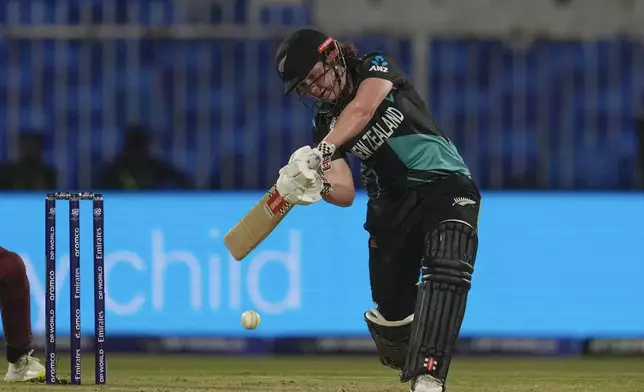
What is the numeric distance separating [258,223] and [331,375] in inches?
108

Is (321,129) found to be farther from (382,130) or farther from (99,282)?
(99,282)

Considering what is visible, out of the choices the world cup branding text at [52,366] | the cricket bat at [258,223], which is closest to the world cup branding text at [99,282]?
the world cup branding text at [52,366]

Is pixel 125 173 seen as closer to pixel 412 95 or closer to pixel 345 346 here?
pixel 345 346

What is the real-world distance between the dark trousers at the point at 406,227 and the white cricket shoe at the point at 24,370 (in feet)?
6.41

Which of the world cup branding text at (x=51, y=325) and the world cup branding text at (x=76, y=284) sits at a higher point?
the world cup branding text at (x=76, y=284)

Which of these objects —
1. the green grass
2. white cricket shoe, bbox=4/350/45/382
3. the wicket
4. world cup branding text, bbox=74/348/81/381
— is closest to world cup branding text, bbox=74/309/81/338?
the wicket

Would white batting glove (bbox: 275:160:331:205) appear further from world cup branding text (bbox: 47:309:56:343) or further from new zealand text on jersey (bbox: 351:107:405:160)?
Result: world cup branding text (bbox: 47:309:56:343)

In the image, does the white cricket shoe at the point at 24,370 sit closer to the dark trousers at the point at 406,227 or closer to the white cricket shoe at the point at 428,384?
the dark trousers at the point at 406,227

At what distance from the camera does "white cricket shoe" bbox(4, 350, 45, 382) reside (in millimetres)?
7934

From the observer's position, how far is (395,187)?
271 inches

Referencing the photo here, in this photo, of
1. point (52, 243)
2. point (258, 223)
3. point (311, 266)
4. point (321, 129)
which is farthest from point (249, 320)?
point (311, 266)

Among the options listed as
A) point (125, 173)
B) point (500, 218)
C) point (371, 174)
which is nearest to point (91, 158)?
point (125, 173)

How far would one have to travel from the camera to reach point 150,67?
10445 millimetres

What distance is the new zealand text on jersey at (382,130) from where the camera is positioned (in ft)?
22.0
